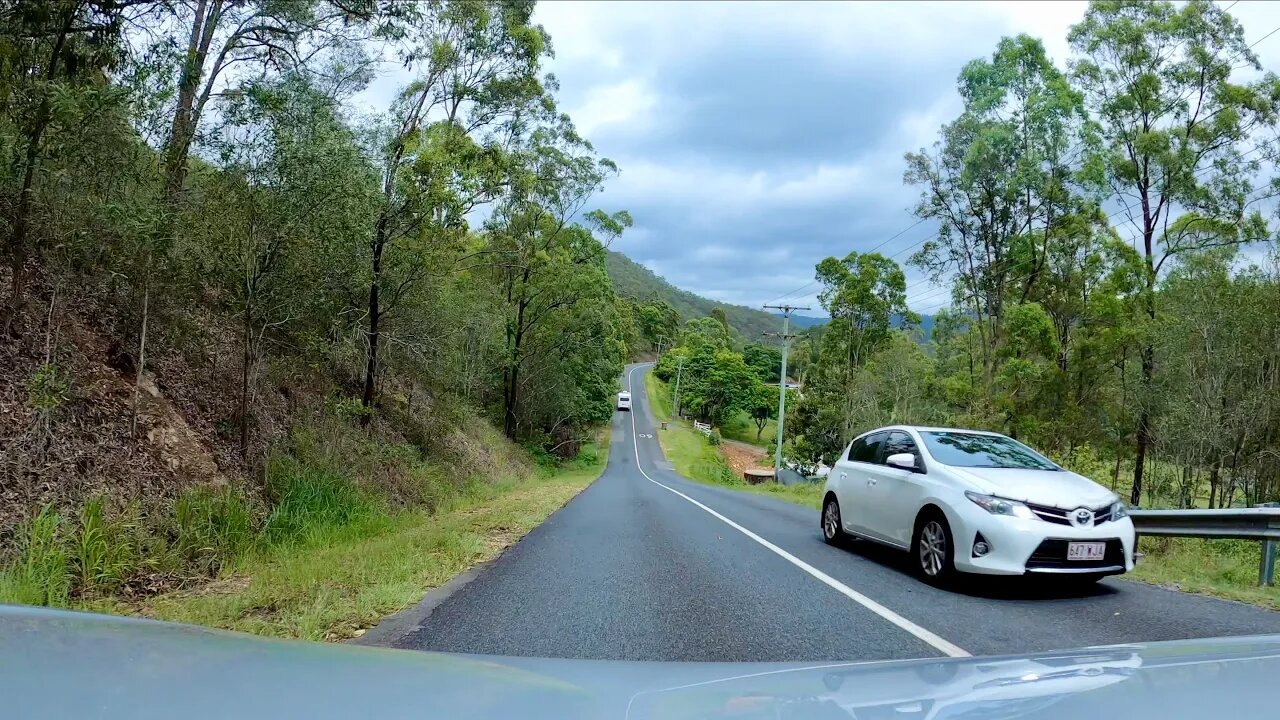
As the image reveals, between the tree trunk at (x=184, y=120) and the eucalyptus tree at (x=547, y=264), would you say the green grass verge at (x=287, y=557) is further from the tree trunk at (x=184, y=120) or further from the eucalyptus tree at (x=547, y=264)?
the eucalyptus tree at (x=547, y=264)

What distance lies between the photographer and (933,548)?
7.28 m

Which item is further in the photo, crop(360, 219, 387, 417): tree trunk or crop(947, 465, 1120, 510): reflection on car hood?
crop(360, 219, 387, 417): tree trunk

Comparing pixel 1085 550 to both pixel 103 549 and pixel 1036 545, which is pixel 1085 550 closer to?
pixel 1036 545

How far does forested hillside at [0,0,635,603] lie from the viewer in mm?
7328

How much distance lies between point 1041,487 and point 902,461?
142cm

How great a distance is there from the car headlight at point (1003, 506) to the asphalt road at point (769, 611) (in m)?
A: 0.76

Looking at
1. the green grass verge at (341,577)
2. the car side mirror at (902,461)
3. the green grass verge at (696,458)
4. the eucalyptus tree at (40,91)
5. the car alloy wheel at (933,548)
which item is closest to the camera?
the green grass verge at (341,577)

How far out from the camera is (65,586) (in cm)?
582

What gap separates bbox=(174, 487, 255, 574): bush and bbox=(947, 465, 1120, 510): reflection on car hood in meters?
7.66

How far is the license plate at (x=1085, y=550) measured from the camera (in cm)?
641

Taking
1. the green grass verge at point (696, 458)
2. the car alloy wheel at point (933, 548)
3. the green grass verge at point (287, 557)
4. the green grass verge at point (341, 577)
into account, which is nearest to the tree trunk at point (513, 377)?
the green grass verge at point (696, 458)

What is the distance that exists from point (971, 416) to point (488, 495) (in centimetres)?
1754

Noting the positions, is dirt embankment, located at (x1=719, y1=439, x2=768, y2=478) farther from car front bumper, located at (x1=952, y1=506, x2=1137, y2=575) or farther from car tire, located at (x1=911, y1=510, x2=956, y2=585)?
car front bumper, located at (x1=952, y1=506, x2=1137, y2=575)

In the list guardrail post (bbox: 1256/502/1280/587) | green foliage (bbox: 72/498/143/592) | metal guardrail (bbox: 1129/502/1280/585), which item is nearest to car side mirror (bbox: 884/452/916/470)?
metal guardrail (bbox: 1129/502/1280/585)
